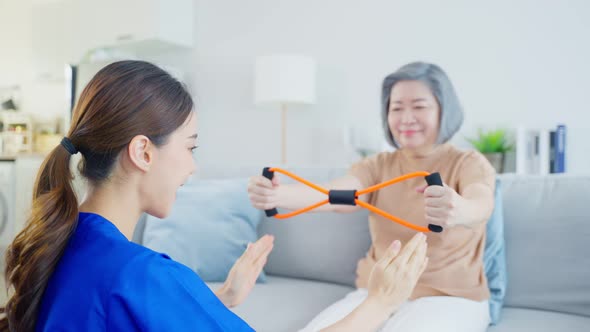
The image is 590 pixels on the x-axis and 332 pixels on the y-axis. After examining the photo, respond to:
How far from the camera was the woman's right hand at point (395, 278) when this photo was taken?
99cm

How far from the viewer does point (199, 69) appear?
13.9ft

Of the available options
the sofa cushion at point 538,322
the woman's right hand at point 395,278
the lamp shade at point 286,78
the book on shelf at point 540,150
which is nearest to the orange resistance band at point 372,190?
the woman's right hand at point 395,278

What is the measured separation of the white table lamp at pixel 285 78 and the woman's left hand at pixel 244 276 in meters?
2.13

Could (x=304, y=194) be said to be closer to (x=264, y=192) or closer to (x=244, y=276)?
(x=264, y=192)

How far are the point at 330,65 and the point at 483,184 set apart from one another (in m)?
2.30

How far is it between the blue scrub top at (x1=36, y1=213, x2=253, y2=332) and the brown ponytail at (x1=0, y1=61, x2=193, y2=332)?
1.4 inches

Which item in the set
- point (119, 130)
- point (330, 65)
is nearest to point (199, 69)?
point (330, 65)

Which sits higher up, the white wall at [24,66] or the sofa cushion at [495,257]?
the white wall at [24,66]

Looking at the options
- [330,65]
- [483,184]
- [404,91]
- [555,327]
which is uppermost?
[330,65]

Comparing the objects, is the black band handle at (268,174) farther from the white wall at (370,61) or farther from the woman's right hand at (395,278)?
the white wall at (370,61)

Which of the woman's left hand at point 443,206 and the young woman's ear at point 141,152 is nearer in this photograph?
the young woman's ear at point 141,152

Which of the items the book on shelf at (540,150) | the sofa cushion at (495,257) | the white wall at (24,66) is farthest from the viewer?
the white wall at (24,66)

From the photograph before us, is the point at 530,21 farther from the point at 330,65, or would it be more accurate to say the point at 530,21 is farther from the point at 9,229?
the point at 9,229

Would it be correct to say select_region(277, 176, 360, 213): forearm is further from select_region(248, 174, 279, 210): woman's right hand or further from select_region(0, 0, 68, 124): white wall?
select_region(0, 0, 68, 124): white wall
